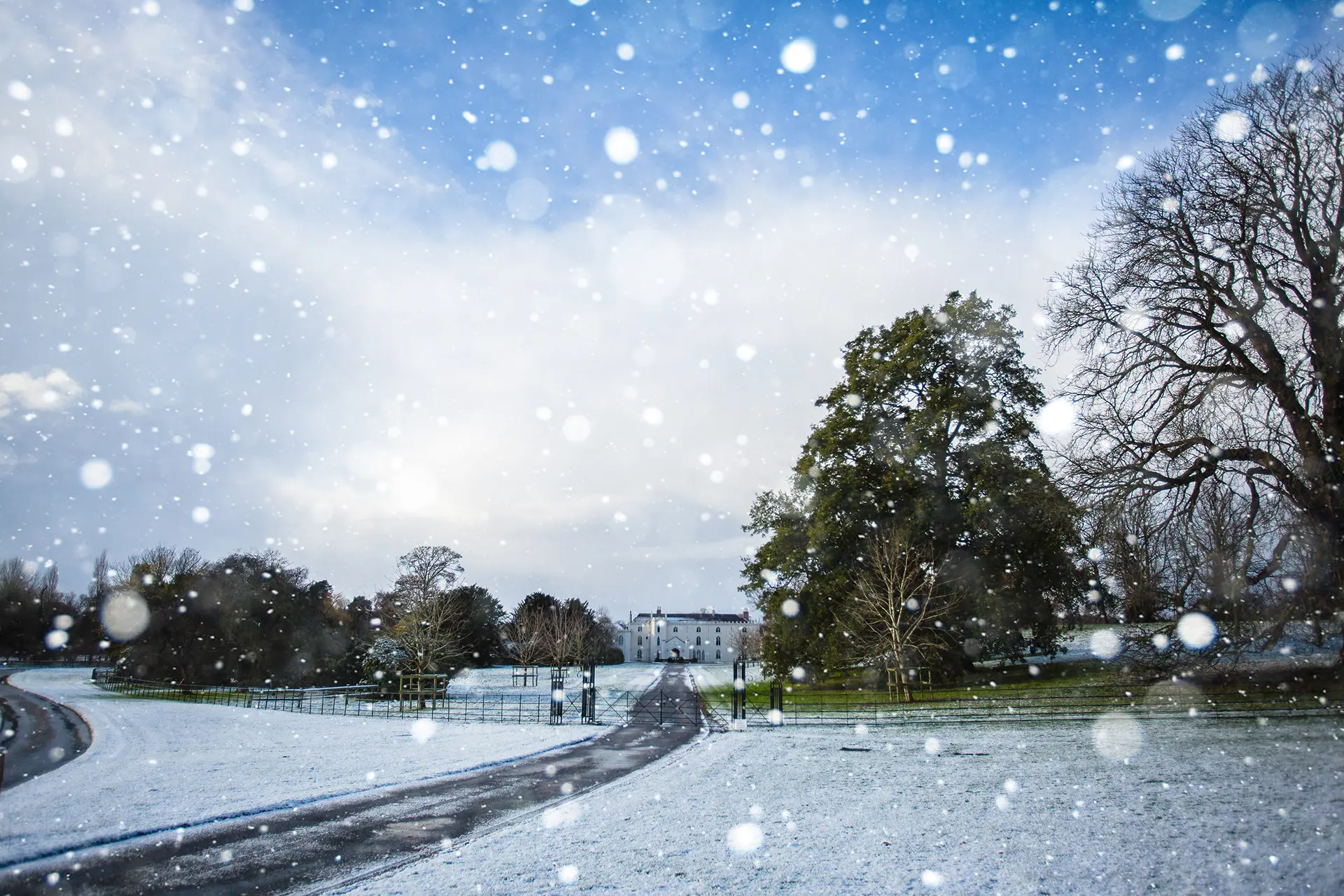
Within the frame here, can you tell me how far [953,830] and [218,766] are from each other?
14.9 metres

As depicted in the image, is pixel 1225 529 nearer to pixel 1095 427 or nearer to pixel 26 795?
pixel 1095 427

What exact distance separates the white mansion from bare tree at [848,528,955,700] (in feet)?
450

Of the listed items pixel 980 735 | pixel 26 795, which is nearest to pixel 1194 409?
pixel 980 735

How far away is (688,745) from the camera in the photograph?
61.5 ft

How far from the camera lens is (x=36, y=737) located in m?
23.9

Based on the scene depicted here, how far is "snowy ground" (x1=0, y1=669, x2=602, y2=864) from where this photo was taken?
9883 millimetres

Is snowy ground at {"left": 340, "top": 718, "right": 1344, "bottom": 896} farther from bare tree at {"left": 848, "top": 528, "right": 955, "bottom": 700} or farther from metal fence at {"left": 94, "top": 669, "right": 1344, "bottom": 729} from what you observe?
bare tree at {"left": 848, "top": 528, "right": 955, "bottom": 700}

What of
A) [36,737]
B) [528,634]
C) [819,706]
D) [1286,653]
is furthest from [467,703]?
[528,634]

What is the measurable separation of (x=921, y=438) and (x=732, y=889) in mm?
25491

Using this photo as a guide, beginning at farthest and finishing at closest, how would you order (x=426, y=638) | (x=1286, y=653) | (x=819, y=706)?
(x=426, y=638), (x=819, y=706), (x=1286, y=653)

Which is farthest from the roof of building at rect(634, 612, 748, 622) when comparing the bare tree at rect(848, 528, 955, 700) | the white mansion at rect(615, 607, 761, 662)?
the bare tree at rect(848, 528, 955, 700)

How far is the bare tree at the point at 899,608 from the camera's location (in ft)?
92.0

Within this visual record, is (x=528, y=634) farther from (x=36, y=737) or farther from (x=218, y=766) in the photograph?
(x=218, y=766)

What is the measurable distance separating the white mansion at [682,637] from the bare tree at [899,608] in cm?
13712
